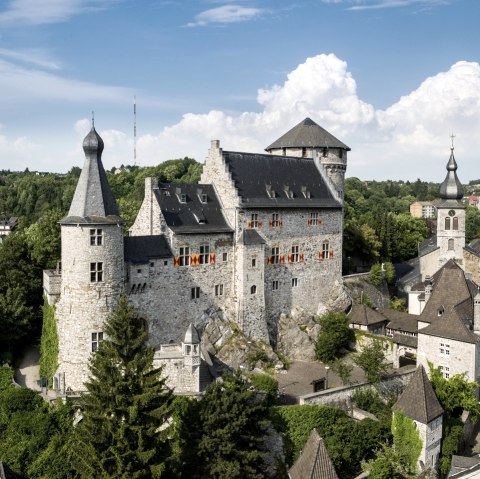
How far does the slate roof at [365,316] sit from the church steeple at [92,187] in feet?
75.9

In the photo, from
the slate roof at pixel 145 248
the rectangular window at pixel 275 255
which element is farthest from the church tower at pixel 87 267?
the rectangular window at pixel 275 255

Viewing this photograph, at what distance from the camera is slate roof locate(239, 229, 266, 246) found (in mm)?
42406

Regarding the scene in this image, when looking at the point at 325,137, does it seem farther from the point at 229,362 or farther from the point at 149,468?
the point at 149,468

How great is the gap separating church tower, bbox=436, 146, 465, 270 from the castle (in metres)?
12.3

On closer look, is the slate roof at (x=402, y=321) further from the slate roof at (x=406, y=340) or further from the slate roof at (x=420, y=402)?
the slate roof at (x=420, y=402)

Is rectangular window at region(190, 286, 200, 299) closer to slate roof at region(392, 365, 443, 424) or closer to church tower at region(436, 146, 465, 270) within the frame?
slate roof at region(392, 365, 443, 424)

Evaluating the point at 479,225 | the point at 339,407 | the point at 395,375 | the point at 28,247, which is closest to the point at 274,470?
the point at 339,407

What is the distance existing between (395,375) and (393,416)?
684 cm

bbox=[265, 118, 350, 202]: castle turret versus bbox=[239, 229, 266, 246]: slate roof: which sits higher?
bbox=[265, 118, 350, 202]: castle turret

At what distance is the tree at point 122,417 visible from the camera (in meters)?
25.4

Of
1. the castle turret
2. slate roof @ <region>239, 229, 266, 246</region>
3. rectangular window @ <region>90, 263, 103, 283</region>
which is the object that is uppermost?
the castle turret

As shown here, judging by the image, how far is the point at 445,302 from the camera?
4266 cm

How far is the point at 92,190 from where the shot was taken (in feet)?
114

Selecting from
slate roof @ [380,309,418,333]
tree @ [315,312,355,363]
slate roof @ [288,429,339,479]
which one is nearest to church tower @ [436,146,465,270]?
slate roof @ [380,309,418,333]
